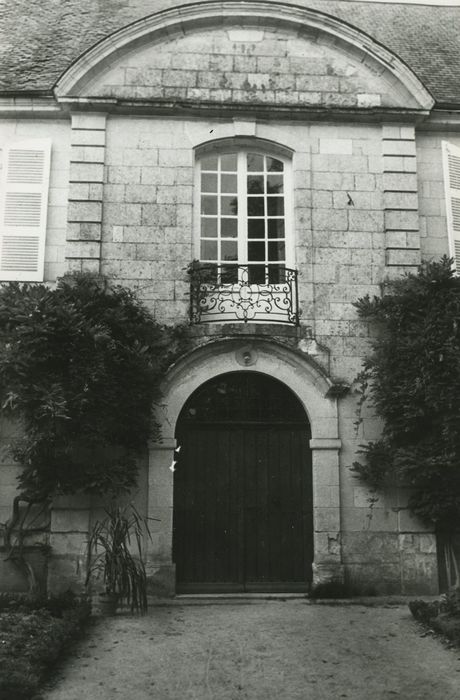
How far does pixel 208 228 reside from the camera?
895cm

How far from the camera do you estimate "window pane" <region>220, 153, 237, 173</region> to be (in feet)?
29.9

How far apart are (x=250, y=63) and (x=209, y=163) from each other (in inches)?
53.5

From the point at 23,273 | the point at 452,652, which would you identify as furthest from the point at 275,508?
the point at 23,273

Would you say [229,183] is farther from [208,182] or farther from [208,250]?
Result: [208,250]

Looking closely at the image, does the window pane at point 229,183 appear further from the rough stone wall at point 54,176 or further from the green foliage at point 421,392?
the green foliage at point 421,392

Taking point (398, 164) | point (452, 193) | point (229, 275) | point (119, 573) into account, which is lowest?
point (119, 573)

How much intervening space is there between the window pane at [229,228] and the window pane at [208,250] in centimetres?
18

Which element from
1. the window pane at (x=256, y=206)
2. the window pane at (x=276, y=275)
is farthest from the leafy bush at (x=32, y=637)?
the window pane at (x=256, y=206)

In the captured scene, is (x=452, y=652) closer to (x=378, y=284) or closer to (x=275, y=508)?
(x=275, y=508)

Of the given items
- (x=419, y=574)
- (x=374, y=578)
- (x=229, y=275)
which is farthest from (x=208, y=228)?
(x=419, y=574)

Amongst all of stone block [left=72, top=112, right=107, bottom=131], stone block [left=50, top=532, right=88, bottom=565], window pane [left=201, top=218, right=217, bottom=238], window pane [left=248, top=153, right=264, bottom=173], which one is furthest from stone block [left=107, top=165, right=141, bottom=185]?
stone block [left=50, top=532, right=88, bottom=565]

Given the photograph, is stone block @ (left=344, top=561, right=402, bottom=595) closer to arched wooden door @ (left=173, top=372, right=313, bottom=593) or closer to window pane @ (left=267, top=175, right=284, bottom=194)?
arched wooden door @ (left=173, top=372, right=313, bottom=593)

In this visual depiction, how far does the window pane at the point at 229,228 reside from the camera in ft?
29.2

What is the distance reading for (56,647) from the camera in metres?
5.45
